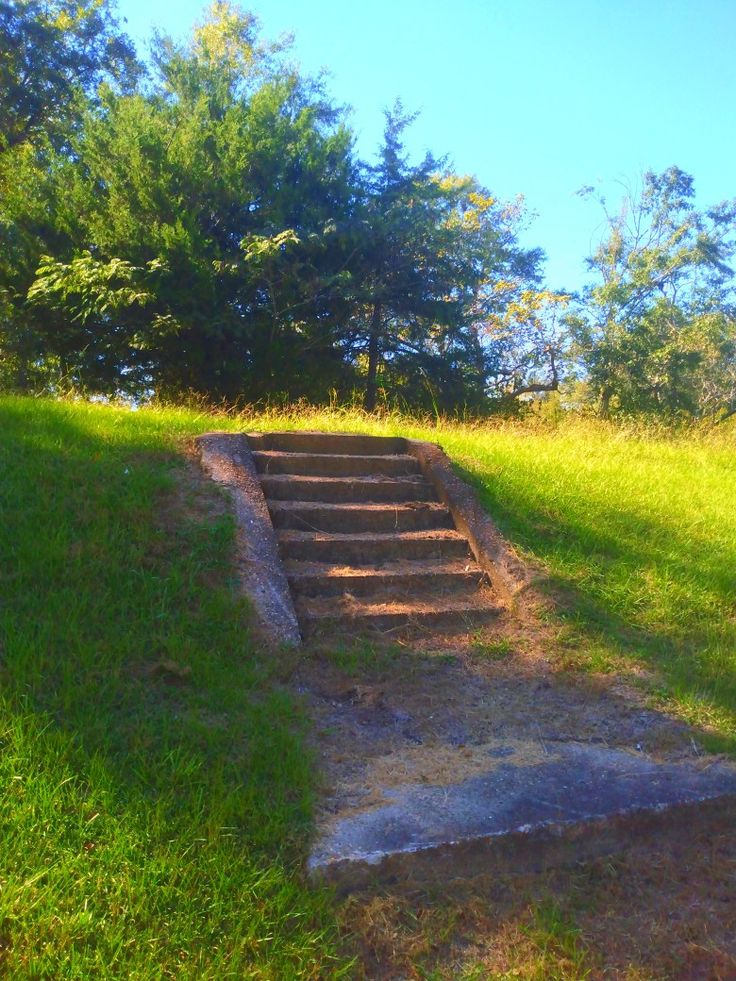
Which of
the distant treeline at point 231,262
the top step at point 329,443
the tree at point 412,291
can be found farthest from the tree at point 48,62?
the top step at point 329,443

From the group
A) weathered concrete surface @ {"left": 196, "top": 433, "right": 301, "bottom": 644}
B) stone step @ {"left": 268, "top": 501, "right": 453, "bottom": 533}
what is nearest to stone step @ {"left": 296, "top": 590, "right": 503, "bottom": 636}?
weathered concrete surface @ {"left": 196, "top": 433, "right": 301, "bottom": 644}

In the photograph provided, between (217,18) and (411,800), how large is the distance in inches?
1104

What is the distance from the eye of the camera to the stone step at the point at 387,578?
4.80m

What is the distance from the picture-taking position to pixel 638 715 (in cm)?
404

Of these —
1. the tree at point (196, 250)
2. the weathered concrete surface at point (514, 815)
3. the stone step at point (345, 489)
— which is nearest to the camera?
the weathered concrete surface at point (514, 815)

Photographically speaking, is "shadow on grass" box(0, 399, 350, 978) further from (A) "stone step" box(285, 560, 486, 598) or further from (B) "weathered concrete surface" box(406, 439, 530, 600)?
(B) "weathered concrete surface" box(406, 439, 530, 600)

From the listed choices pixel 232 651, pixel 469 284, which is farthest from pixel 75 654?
pixel 469 284

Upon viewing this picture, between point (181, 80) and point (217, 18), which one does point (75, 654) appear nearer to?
point (181, 80)

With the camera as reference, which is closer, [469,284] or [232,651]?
[232,651]

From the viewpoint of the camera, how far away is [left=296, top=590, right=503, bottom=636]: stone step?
4.50 metres

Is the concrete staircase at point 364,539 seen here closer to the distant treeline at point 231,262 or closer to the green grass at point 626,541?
the green grass at point 626,541

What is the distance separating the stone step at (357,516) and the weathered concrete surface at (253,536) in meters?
0.27

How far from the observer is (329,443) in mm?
6328

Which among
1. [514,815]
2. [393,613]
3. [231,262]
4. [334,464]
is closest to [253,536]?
[393,613]
